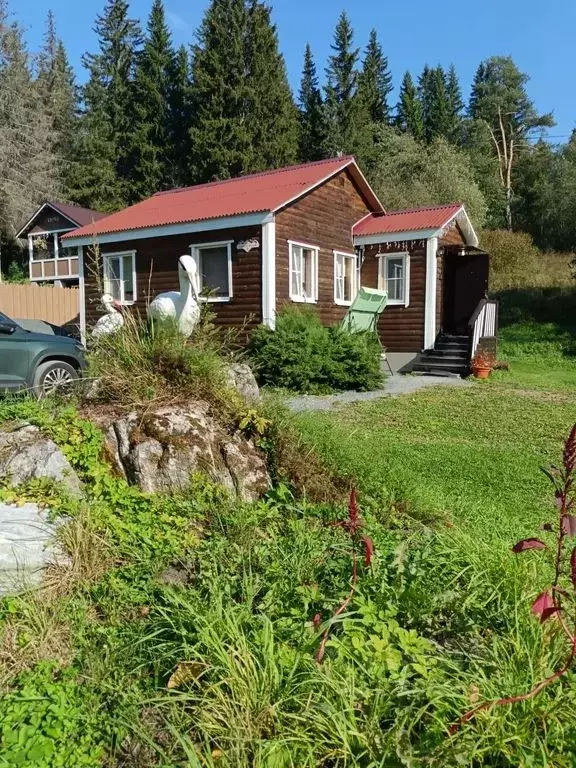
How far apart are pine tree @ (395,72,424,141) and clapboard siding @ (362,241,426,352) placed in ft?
104

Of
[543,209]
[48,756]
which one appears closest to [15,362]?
[48,756]

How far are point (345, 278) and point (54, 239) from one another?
21.0 metres

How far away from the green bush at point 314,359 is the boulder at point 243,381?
5528mm

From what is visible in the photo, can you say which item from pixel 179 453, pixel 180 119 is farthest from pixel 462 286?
pixel 180 119

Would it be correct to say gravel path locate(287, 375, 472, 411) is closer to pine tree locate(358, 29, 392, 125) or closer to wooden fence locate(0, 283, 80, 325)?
wooden fence locate(0, 283, 80, 325)

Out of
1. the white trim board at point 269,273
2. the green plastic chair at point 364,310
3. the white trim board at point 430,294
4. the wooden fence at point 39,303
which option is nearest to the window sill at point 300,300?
the white trim board at point 269,273

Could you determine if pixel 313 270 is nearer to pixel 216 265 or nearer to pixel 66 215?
pixel 216 265

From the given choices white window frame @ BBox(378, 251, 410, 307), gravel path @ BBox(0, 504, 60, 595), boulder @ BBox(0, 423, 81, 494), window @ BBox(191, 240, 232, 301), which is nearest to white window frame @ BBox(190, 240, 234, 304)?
window @ BBox(191, 240, 232, 301)

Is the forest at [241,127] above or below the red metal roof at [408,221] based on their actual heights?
above

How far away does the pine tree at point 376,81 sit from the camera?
151ft

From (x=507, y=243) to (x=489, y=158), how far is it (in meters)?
14.5

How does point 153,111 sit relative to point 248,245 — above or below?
above

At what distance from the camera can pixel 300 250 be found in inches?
562

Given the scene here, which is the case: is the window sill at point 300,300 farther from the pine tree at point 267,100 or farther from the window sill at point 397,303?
the pine tree at point 267,100
